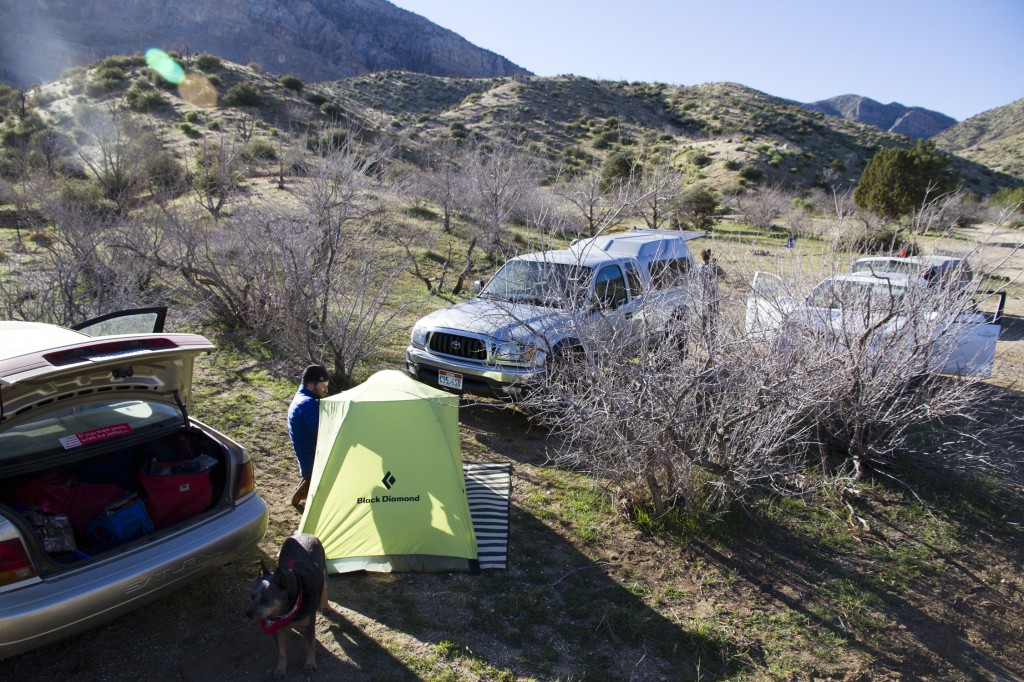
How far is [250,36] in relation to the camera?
7488 cm

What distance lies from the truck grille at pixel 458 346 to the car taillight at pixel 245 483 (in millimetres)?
2986

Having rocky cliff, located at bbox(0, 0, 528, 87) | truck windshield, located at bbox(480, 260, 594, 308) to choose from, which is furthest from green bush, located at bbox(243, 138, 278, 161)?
rocky cliff, located at bbox(0, 0, 528, 87)

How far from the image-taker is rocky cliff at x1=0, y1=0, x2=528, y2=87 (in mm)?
53438

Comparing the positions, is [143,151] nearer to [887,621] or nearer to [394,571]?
[394,571]

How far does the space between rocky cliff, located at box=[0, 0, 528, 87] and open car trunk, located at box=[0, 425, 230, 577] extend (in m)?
44.5

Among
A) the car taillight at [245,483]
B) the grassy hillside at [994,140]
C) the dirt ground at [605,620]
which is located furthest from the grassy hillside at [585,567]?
the grassy hillside at [994,140]

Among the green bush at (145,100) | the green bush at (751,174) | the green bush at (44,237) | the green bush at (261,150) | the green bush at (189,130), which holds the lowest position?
the green bush at (44,237)

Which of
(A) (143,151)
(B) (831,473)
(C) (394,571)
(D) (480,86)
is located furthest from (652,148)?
(C) (394,571)

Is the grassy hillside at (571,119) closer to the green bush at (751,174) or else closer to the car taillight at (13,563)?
the green bush at (751,174)

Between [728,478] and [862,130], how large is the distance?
57.1 metres

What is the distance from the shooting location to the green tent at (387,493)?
13.8 ft

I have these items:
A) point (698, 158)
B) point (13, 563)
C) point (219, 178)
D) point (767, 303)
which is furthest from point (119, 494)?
point (698, 158)

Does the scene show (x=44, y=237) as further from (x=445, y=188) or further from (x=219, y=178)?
(x=445, y=188)

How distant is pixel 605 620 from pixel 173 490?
275 centimetres
